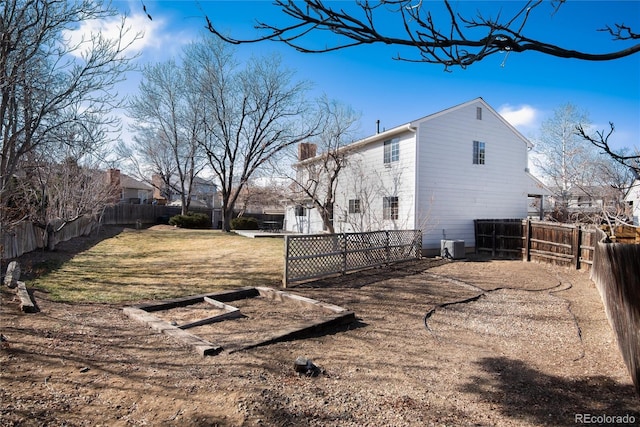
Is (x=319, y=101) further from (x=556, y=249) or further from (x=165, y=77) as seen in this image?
(x=165, y=77)

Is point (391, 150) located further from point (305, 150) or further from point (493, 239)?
point (305, 150)

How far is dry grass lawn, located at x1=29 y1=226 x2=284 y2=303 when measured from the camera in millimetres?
7059

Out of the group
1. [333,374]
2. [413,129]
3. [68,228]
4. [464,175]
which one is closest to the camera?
[333,374]

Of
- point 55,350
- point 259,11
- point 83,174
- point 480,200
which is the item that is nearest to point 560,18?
point 259,11

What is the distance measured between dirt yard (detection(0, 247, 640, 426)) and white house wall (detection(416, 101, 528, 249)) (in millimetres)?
8016

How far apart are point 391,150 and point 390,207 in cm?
237

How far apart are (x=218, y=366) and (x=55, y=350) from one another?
1.85m

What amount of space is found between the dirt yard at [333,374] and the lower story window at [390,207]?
28.1ft

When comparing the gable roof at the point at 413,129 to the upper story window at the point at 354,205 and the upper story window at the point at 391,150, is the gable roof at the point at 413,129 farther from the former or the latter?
the upper story window at the point at 354,205

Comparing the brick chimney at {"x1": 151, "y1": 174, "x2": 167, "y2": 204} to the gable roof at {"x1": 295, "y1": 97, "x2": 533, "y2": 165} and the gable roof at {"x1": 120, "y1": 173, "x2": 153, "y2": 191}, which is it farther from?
the gable roof at {"x1": 295, "y1": 97, "x2": 533, "y2": 165}

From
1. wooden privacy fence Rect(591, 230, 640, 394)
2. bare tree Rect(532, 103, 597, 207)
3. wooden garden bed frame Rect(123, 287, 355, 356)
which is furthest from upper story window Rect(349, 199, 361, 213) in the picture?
wooden privacy fence Rect(591, 230, 640, 394)

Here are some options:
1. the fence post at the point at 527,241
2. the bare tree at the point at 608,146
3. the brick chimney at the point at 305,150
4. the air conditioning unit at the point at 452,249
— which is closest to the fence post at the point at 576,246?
the fence post at the point at 527,241

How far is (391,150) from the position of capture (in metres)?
15.0

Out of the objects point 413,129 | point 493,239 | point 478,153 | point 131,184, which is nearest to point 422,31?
point 413,129
